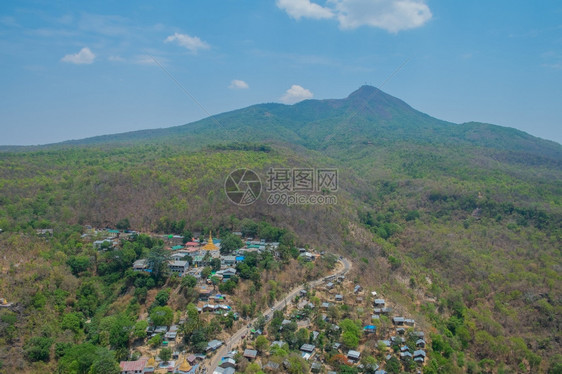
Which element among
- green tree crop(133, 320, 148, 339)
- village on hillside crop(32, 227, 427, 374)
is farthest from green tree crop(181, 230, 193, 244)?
green tree crop(133, 320, 148, 339)

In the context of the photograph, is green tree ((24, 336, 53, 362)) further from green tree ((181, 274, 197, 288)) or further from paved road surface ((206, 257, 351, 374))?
paved road surface ((206, 257, 351, 374))

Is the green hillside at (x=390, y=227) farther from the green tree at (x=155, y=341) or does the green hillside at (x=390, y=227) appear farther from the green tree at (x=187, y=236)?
the green tree at (x=155, y=341)

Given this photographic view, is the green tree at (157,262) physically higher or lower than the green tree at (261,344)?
higher

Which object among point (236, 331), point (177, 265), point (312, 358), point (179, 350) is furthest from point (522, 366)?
point (177, 265)

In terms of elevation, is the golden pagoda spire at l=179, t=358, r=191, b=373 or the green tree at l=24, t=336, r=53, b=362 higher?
the green tree at l=24, t=336, r=53, b=362

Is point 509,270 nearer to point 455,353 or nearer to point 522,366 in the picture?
point 522,366

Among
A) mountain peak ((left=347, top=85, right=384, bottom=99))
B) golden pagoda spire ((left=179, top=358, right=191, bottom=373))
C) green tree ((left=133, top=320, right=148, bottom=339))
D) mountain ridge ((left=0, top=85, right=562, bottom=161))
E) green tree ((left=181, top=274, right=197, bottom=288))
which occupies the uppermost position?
mountain peak ((left=347, top=85, right=384, bottom=99))

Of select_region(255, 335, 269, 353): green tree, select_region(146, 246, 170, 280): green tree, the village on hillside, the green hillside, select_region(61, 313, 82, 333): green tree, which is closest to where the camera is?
the village on hillside

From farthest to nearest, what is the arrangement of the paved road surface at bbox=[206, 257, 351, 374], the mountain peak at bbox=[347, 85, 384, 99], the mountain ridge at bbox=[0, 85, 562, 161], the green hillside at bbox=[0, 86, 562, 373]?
1. the mountain peak at bbox=[347, 85, 384, 99]
2. the mountain ridge at bbox=[0, 85, 562, 161]
3. the green hillside at bbox=[0, 86, 562, 373]
4. the paved road surface at bbox=[206, 257, 351, 374]

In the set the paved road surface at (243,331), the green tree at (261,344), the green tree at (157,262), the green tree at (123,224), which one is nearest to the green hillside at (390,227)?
the green tree at (123,224)

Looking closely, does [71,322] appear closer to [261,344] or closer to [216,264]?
[216,264]

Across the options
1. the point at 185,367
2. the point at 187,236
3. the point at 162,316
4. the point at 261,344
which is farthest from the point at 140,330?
the point at 187,236
